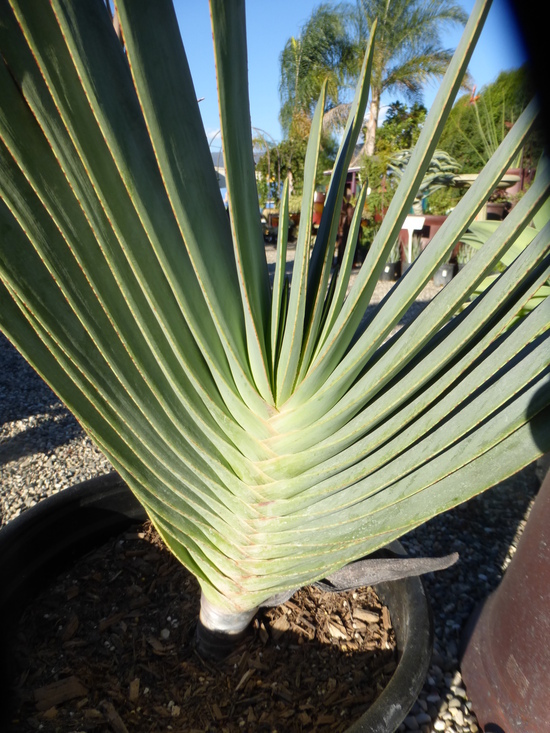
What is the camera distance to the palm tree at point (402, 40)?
578 inches

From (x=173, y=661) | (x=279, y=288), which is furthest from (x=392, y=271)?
(x=279, y=288)

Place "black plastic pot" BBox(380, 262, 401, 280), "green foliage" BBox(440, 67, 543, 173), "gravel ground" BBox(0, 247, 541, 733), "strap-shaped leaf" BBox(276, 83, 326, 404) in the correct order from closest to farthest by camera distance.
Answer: "strap-shaped leaf" BBox(276, 83, 326, 404)
"green foliage" BBox(440, 67, 543, 173)
"gravel ground" BBox(0, 247, 541, 733)
"black plastic pot" BBox(380, 262, 401, 280)

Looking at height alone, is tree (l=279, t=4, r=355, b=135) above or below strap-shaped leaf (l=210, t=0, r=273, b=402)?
above

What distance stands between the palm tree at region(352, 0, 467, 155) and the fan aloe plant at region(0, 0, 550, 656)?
51.4ft

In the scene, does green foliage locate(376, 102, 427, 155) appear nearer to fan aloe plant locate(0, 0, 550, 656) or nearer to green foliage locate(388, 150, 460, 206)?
green foliage locate(388, 150, 460, 206)

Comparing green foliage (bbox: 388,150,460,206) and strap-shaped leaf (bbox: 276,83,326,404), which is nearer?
strap-shaped leaf (bbox: 276,83,326,404)

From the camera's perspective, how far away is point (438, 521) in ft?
7.92

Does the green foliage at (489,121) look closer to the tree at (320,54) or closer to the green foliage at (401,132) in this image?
the green foliage at (401,132)

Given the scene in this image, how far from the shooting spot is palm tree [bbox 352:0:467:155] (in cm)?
1467

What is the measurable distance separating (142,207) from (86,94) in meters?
0.13

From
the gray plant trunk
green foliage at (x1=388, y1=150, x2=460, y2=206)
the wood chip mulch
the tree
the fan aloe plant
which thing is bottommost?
the wood chip mulch

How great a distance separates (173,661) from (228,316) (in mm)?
1018

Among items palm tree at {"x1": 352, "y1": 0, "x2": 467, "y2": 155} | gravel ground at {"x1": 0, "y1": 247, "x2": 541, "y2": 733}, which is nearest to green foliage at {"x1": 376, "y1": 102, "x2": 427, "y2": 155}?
palm tree at {"x1": 352, "y1": 0, "x2": 467, "y2": 155}

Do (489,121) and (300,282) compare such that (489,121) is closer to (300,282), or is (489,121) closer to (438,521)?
(438,521)
